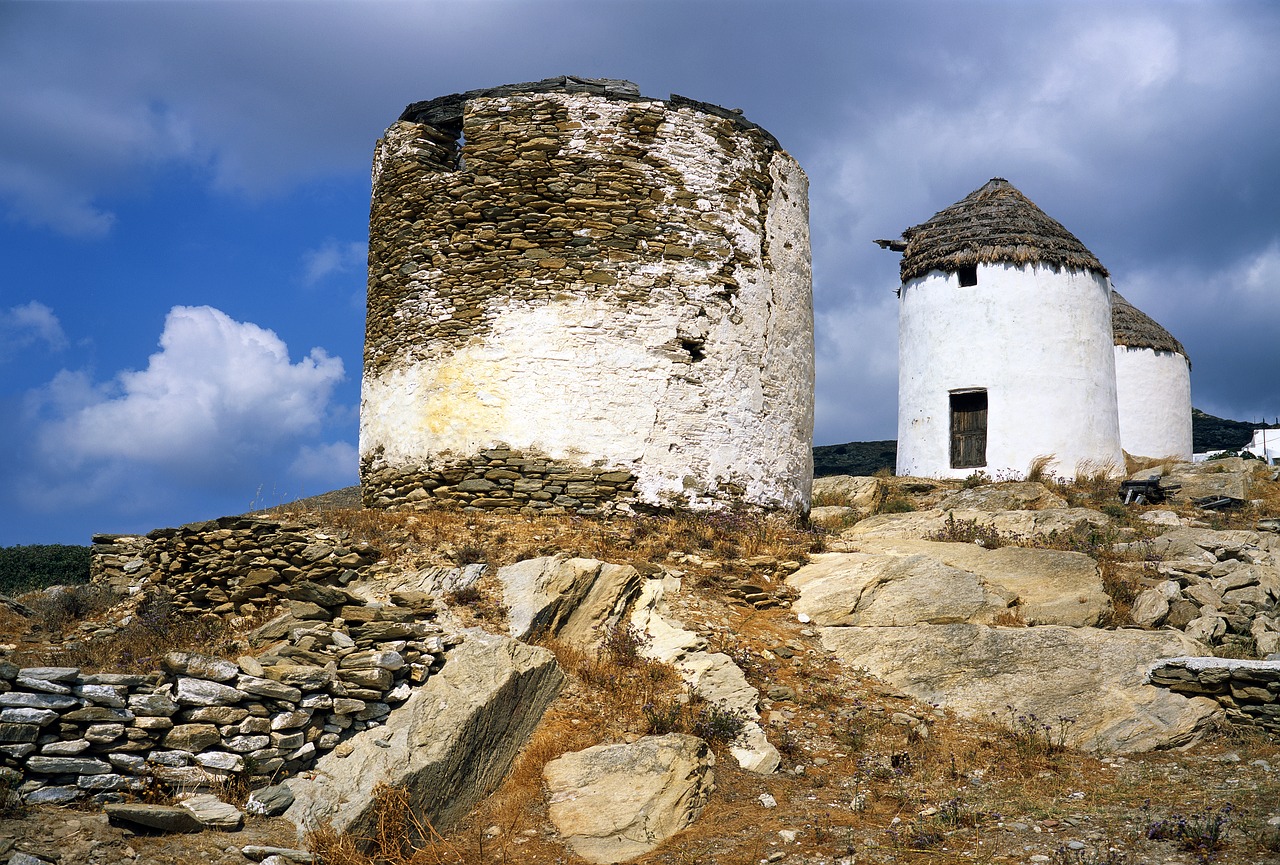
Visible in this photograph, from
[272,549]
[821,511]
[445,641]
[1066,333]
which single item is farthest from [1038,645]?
[1066,333]

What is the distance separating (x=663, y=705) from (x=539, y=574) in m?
1.74

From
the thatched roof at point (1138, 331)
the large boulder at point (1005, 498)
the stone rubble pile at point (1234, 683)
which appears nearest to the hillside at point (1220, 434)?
the thatched roof at point (1138, 331)

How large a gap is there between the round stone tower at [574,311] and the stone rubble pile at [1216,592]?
4.00 metres

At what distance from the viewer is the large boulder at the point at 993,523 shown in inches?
520

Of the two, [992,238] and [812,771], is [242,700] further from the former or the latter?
[992,238]

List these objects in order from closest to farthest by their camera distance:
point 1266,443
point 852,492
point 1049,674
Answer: point 1049,674 < point 852,492 < point 1266,443

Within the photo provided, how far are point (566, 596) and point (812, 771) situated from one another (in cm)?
257

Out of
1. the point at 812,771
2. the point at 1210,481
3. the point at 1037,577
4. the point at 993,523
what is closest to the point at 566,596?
the point at 812,771

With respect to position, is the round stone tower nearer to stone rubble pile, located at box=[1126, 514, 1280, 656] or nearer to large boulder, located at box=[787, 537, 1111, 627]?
large boulder, located at box=[787, 537, 1111, 627]

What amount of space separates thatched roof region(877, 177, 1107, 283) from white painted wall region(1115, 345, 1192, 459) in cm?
605

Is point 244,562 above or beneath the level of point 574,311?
beneath

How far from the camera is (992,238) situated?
20391 mm

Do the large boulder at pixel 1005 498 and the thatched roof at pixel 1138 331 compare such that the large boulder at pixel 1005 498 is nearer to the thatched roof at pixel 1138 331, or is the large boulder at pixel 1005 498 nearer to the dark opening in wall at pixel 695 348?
the dark opening in wall at pixel 695 348

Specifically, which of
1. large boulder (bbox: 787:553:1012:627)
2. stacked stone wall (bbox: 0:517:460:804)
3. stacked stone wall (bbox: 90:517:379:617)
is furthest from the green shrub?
large boulder (bbox: 787:553:1012:627)
